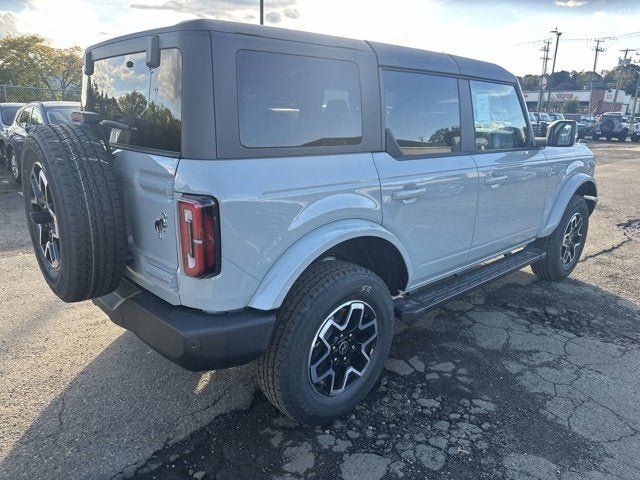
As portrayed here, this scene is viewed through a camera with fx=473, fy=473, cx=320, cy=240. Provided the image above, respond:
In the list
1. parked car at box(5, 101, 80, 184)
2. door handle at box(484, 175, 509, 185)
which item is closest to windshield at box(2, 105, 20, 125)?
parked car at box(5, 101, 80, 184)

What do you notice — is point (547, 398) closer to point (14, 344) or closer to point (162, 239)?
point (162, 239)

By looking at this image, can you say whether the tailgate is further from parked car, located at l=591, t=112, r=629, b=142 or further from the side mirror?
parked car, located at l=591, t=112, r=629, b=142

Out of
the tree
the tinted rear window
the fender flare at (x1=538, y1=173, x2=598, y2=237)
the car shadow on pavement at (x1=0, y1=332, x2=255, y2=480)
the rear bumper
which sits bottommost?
the car shadow on pavement at (x1=0, y1=332, x2=255, y2=480)

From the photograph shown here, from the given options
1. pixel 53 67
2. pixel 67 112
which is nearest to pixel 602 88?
pixel 53 67

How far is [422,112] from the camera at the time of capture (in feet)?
10.4

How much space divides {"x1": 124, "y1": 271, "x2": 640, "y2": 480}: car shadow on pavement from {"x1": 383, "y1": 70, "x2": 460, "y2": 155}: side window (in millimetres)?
1493

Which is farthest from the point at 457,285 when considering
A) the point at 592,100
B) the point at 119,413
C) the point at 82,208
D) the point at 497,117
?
the point at 592,100

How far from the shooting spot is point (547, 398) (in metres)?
2.95

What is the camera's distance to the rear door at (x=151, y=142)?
7.09ft

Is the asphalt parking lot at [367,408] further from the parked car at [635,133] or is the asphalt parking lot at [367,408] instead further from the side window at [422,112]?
the parked car at [635,133]

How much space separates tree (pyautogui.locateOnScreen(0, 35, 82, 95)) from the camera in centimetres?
3148

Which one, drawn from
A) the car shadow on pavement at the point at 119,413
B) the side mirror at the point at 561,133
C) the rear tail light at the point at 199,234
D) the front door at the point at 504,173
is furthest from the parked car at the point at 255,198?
the side mirror at the point at 561,133

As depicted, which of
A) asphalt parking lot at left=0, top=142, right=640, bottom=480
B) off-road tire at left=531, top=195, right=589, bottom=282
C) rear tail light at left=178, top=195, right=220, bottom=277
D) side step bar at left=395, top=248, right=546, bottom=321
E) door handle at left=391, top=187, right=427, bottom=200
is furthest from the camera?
off-road tire at left=531, top=195, right=589, bottom=282

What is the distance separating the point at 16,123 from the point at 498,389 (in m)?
10.4
